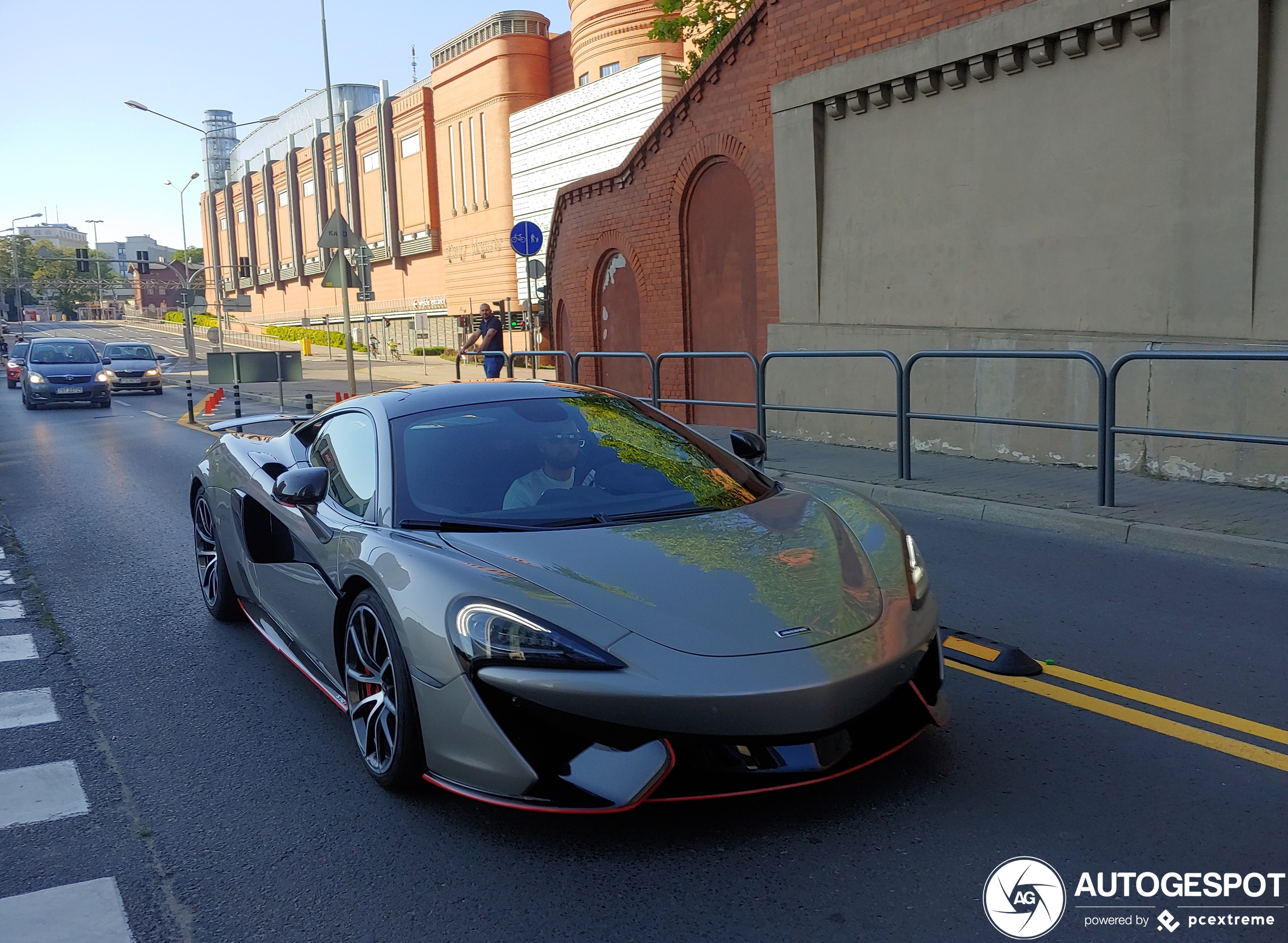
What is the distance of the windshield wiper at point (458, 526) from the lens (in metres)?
3.91

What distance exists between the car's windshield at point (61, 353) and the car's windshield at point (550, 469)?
2667 centimetres

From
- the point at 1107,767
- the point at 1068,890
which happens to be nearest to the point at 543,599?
the point at 1068,890

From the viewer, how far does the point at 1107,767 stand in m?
3.71

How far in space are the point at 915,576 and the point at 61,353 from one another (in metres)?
29.2

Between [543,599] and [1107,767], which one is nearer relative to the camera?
[543,599]

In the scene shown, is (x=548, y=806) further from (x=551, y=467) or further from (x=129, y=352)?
(x=129, y=352)

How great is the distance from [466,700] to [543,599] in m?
0.36

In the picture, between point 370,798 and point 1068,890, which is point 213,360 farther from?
point 1068,890

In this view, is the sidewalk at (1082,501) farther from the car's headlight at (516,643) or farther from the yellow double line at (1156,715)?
the car's headlight at (516,643)

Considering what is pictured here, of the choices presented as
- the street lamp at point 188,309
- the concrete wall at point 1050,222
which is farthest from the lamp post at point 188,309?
the concrete wall at point 1050,222

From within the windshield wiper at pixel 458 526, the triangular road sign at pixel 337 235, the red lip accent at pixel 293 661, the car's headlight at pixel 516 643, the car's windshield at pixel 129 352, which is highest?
the triangular road sign at pixel 337 235

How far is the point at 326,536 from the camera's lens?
434 centimetres

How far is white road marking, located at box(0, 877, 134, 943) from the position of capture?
2924 millimetres

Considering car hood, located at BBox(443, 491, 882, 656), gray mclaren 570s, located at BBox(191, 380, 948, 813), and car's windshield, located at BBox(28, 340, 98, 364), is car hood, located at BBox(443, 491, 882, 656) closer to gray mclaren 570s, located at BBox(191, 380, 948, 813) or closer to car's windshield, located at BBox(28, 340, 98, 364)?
gray mclaren 570s, located at BBox(191, 380, 948, 813)
